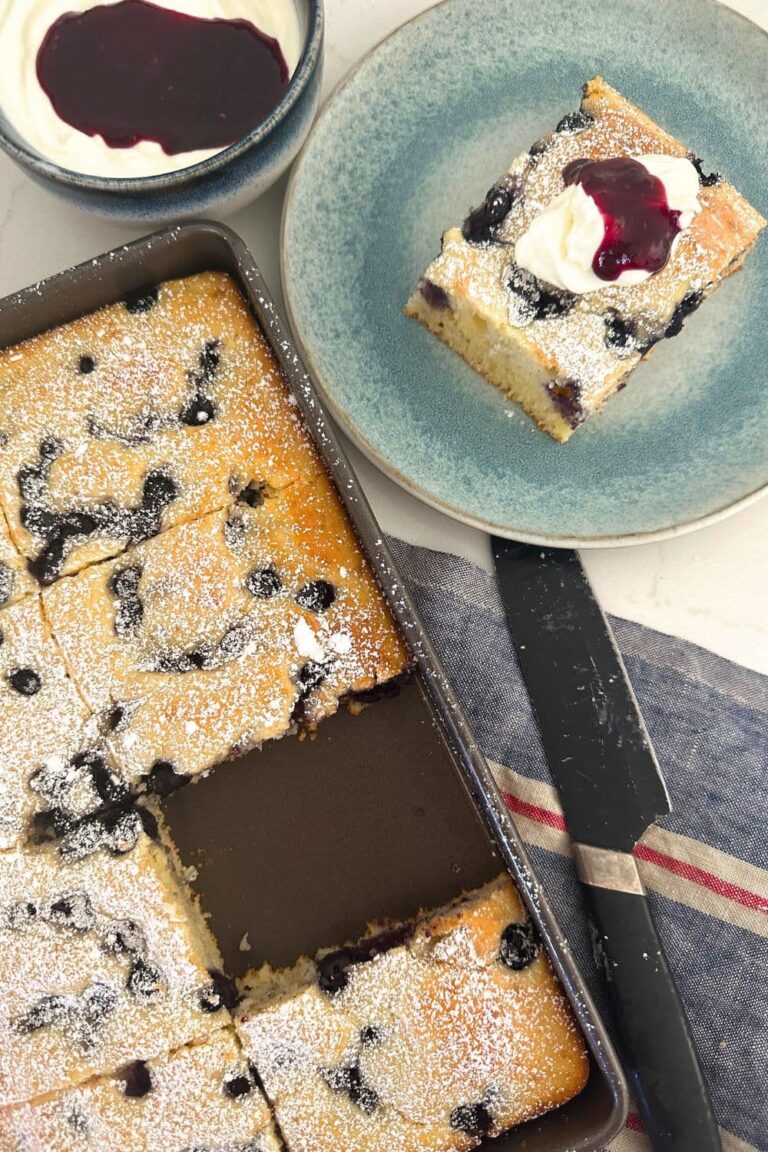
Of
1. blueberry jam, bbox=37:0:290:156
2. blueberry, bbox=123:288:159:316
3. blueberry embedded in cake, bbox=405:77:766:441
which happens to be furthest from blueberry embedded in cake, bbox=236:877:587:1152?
blueberry jam, bbox=37:0:290:156

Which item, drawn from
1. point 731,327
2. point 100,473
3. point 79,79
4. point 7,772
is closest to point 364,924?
point 7,772

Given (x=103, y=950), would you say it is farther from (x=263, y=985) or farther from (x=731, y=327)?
(x=731, y=327)

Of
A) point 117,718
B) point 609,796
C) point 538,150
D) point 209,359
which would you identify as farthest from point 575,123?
point 117,718

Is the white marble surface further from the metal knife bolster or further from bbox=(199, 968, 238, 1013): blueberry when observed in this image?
bbox=(199, 968, 238, 1013): blueberry

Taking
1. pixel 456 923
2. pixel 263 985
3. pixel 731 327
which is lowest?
pixel 263 985

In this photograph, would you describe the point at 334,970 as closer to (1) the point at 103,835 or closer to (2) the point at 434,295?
(1) the point at 103,835

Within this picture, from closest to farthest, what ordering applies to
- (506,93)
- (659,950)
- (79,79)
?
(79,79) → (659,950) → (506,93)

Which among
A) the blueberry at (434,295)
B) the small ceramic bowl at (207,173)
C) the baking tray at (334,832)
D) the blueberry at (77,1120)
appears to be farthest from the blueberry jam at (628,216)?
the blueberry at (77,1120)
